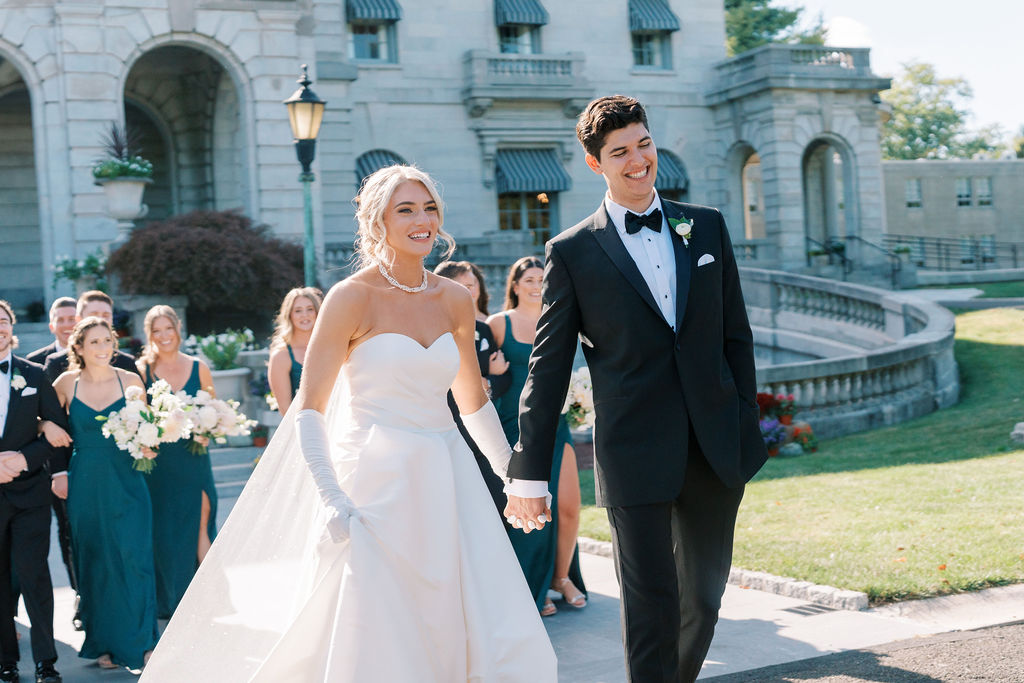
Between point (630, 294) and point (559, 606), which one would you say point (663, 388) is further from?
point (559, 606)

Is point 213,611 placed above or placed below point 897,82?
below

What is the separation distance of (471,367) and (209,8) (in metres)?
19.4

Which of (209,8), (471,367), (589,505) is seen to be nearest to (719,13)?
(209,8)

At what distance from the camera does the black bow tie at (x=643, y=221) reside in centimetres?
442

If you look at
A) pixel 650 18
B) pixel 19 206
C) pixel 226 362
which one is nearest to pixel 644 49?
pixel 650 18

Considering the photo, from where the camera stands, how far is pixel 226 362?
1616 cm

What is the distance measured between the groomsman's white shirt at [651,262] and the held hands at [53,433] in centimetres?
370

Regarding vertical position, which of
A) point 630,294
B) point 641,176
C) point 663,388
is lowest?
point 663,388

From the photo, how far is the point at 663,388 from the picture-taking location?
4.29 meters

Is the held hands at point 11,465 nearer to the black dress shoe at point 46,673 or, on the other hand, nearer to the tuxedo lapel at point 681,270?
the black dress shoe at point 46,673

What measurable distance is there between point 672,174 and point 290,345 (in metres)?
27.3

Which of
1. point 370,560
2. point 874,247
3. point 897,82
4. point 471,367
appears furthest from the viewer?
point 897,82

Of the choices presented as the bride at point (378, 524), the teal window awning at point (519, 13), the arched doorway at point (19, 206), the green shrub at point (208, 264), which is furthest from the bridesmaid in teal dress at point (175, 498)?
the teal window awning at point (519, 13)

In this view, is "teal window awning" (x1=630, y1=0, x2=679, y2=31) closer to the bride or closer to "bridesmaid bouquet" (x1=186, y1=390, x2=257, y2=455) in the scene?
"bridesmaid bouquet" (x1=186, y1=390, x2=257, y2=455)
